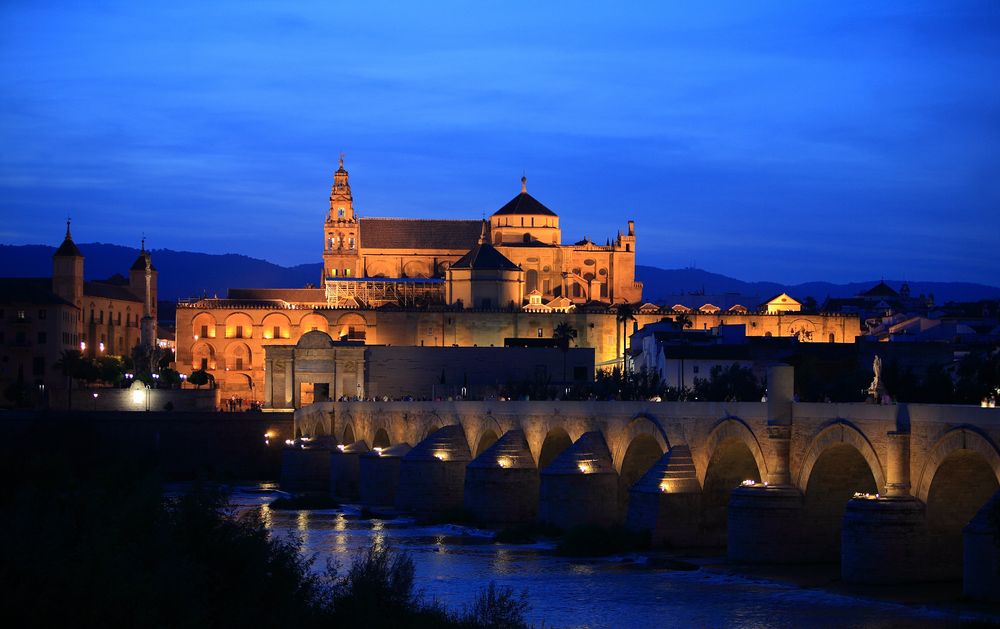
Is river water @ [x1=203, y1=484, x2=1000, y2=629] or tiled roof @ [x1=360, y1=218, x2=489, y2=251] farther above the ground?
tiled roof @ [x1=360, y1=218, x2=489, y2=251]

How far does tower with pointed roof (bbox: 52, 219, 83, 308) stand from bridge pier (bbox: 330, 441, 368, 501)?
4160 centimetres

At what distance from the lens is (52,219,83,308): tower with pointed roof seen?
4043 inches

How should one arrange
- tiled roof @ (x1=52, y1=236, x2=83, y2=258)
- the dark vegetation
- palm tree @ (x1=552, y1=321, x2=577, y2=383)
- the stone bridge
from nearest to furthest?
the dark vegetation → the stone bridge → palm tree @ (x1=552, y1=321, x2=577, y2=383) → tiled roof @ (x1=52, y1=236, x2=83, y2=258)

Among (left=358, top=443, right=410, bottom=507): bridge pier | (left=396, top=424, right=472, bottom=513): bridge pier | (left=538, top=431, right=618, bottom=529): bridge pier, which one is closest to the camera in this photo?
(left=538, top=431, right=618, bottom=529): bridge pier

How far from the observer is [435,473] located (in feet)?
179

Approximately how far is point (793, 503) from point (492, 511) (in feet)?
51.7

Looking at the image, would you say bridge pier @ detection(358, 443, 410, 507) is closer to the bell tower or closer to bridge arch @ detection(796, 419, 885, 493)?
bridge arch @ detection(796, 419, 885, 493)

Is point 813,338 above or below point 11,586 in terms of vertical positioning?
above

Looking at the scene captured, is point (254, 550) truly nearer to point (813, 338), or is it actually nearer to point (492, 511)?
point (492, 511)

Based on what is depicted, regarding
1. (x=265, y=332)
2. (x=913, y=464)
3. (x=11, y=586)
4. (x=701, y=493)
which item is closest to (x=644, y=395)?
(x=701, y=493)

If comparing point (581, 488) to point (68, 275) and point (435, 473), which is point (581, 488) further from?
point (68, 275)

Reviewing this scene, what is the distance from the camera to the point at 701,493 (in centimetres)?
3903

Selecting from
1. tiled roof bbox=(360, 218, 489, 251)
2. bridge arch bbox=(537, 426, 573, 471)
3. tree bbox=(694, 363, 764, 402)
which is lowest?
bridge arch bbox=(537, 426, 573, 471)

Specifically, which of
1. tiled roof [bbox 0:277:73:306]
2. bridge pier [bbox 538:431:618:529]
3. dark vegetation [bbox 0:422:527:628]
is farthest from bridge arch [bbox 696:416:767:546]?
tiled roof [bbox 0:277:73:306]
